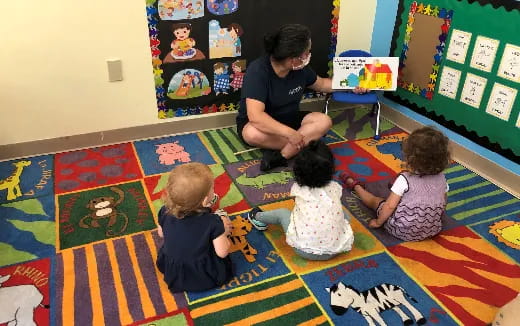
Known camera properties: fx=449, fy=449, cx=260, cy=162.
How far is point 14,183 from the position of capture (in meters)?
2.75

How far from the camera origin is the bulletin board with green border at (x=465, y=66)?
2.73 m

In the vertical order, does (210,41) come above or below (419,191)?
above

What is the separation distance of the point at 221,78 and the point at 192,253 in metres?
1.77

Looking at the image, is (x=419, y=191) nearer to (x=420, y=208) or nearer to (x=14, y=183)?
(x=420, y=208)

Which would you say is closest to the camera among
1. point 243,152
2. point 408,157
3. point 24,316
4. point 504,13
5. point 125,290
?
point 24,316

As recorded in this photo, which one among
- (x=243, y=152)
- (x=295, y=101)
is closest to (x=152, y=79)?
(x=243, y=152)

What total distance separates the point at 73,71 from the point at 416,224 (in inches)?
91.1

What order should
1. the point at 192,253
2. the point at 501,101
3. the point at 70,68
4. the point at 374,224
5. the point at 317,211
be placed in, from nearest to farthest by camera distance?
1. the point at 192,253
2. the point at 317,211
3. the point at 374,224
4. the point at 501,101
5. the point at 70,68

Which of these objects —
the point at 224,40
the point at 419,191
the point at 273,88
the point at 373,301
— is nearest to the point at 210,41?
the point at 224,40

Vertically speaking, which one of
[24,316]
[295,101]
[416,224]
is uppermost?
[295,101]

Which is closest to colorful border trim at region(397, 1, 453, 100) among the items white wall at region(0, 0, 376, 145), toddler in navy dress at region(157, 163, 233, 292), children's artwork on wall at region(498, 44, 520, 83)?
children's artwork on wall at region(498, 44, 520, 83)

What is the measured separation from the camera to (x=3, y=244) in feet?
7.38

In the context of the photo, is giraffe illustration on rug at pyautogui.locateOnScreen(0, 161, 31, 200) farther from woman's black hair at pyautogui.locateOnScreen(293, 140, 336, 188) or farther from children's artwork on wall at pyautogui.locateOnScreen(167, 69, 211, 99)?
woman's black hair at pyautogui.locateOnScreen(293, 140, 336, 188)

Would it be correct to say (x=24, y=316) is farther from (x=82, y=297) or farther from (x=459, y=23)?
(x=459, y=23)
